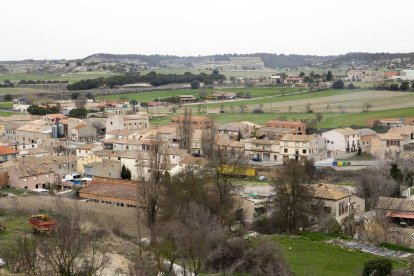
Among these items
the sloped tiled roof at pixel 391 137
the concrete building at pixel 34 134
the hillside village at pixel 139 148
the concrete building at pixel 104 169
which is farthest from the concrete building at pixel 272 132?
the concrete building at pixel 34 134

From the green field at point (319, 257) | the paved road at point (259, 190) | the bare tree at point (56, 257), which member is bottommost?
the paved road at point (259, 190)

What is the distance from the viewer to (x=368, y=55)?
170 m

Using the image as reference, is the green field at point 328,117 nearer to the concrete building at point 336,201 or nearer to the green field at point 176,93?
the green field at point 176,93

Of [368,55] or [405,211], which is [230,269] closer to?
[405,211]

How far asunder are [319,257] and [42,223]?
338 inches

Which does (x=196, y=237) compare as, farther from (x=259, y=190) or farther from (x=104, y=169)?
(x=104, y=169)

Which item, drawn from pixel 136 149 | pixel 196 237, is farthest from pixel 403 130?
pixel 196 237

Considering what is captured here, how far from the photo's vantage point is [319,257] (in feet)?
57.4

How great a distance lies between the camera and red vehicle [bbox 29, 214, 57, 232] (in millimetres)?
17203

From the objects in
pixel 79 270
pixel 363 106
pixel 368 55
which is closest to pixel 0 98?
pixel 363 106

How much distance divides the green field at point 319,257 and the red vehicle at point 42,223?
6.66 meters

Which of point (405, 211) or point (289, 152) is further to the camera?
point (289, 152)

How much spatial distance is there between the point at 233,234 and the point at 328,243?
3332mm

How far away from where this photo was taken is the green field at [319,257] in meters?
16.3
